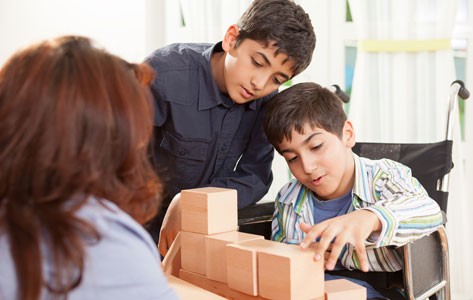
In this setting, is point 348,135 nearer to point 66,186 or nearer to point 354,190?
point 354,190

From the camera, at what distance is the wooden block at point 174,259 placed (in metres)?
1.14

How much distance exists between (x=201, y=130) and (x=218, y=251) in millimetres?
535

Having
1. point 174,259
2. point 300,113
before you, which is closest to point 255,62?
point 300,113

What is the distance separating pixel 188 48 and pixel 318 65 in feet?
3.58

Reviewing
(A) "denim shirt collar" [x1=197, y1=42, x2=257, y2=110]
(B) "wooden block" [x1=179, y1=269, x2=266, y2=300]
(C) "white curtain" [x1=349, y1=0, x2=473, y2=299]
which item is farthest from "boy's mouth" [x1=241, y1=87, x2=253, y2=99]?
(C) "white curtain" [x1=349, y1=0, x2=473, y2=299]

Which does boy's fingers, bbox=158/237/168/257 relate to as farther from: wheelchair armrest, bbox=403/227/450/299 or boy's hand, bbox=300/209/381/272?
wheelchair armrest, bbox=403/227/450/299

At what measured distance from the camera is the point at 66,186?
25.8 inches

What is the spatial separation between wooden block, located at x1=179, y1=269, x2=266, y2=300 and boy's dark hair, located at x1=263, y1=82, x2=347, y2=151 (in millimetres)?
441

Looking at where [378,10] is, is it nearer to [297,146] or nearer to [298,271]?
[297,146]

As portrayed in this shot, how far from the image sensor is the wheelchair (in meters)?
1.30

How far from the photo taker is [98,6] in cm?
305

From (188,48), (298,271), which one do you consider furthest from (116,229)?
(188,48)

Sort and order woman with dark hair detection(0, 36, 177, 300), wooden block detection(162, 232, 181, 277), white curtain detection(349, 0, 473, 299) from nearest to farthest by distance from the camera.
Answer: woman with dark hair detection(0, 36, 177, 300) → wooden block detection(162, 232, 181, 277) → white curtain detection(349, 0, 473, 299)

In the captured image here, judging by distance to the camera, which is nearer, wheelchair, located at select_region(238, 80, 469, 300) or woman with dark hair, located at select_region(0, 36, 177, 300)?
woman with dark hair, located at select_region(0, 36, 177, 300)
